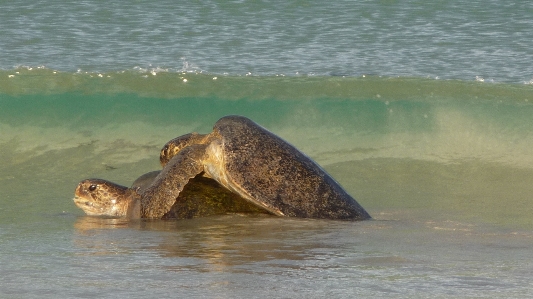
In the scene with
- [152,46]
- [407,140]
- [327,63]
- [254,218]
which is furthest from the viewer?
[152,46]

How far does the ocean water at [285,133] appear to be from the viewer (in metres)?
3.74

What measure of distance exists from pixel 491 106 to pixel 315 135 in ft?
6.37

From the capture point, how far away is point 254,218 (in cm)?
530

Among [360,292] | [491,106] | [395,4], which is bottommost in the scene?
[360,292]

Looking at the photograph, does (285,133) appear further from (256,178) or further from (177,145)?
(256,178)

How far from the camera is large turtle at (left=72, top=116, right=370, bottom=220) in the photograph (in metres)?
5.24

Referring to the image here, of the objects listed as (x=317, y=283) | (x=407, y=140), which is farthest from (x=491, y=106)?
(x=317, y=283)

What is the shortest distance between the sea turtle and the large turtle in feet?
0.28

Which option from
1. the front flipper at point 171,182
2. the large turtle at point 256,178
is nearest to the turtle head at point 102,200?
the large turtle at point 256,178

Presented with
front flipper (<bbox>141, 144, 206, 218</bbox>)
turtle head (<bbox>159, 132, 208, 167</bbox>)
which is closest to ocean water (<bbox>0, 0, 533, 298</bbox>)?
front flipper (<bbox>141, 144, 206, 218</bbox>)

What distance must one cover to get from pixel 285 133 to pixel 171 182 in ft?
12.5

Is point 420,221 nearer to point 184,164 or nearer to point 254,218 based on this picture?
point 254,218

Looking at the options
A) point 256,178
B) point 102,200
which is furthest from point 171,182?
point 102,200

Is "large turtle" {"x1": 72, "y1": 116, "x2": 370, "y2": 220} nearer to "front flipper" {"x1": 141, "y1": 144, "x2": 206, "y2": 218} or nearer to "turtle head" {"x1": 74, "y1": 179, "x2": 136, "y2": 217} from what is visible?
"front flipper" {"x1": 141, "y1": 144, "x2": 206, "y2": 218}
